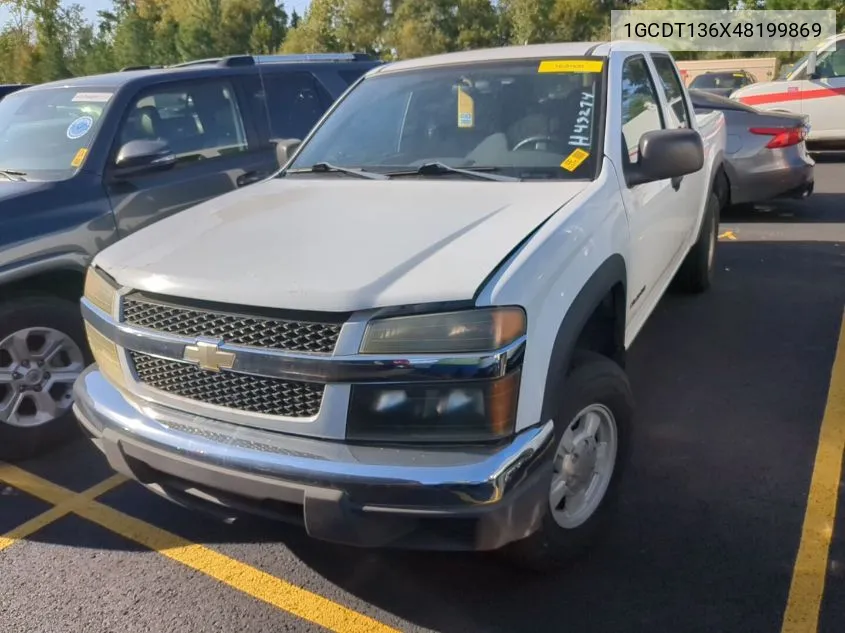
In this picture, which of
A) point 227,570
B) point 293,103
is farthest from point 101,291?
point 293,103

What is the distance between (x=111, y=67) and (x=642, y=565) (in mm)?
46098

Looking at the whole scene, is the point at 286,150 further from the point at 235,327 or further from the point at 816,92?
the point at 816,92

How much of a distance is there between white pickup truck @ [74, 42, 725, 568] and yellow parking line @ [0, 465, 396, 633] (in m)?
0.46

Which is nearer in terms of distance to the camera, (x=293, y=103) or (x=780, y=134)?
(x=293, y=103)

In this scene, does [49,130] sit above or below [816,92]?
above

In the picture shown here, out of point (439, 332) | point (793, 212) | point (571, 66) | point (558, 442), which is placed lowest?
point (793, 212)

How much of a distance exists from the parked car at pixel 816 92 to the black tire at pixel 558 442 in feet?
33.8

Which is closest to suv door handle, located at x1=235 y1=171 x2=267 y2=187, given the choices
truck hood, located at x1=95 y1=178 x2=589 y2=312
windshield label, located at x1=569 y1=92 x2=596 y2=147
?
truck hood, located at x1=95 y1=178 x2=589 y2=312

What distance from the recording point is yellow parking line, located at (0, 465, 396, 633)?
9.12 feet

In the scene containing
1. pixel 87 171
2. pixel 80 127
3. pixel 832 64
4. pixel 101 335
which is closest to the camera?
pixel 101 335

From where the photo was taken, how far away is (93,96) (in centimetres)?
471

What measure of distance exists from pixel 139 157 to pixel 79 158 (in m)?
0.32


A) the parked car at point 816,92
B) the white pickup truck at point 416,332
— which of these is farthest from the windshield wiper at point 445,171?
the parked car at point 816,92

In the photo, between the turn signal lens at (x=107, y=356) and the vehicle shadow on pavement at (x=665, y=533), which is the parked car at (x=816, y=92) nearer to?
the vehicle shadow on pavement at (x=665, y=533)
